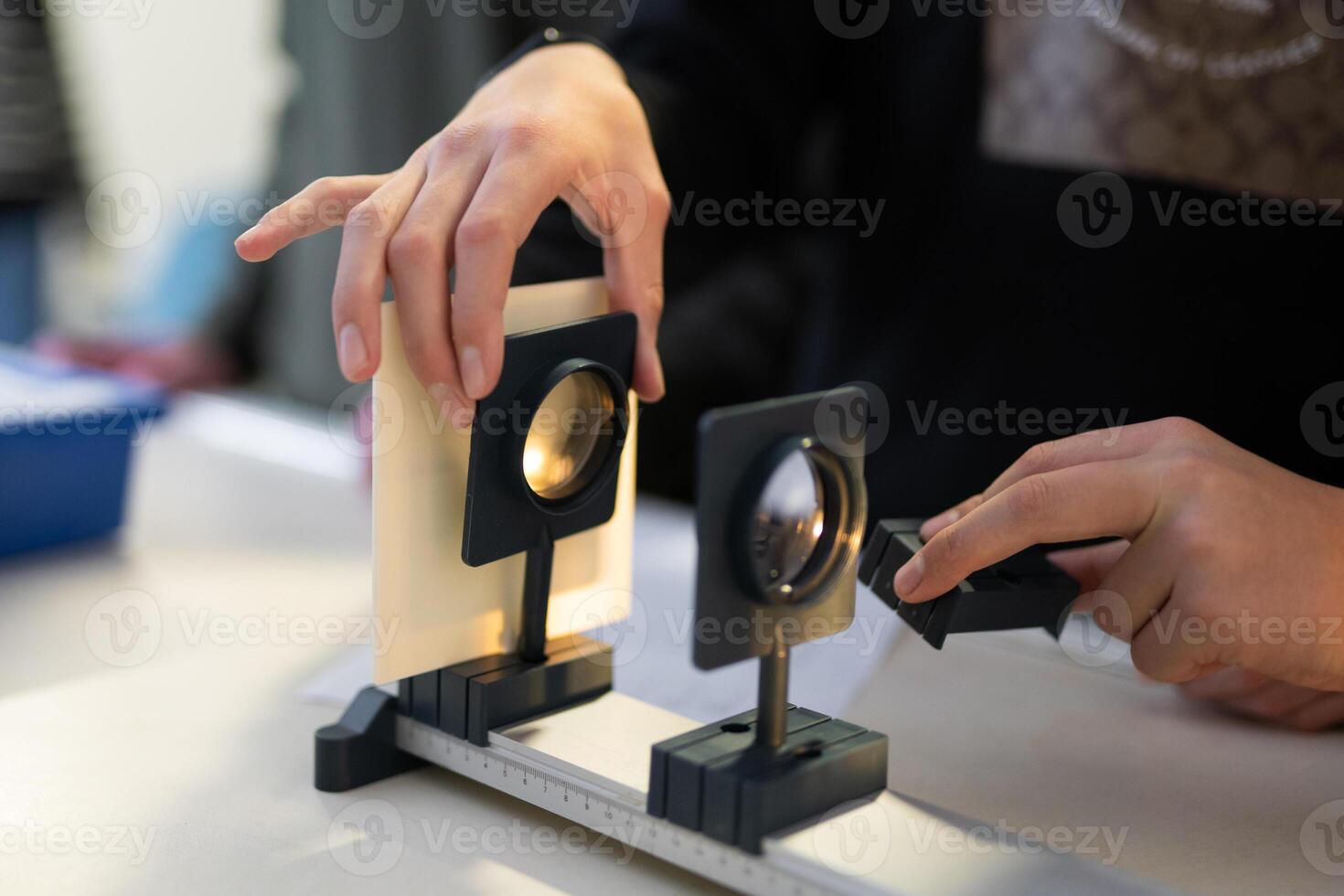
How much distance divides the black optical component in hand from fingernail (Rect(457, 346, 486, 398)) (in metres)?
0.26

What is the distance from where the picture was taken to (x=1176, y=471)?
2.40ft

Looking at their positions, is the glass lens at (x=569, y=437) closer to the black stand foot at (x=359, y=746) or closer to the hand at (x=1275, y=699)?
the black stand foot at (x=359, y=746)

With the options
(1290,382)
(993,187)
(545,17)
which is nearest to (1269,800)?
(1290,382)

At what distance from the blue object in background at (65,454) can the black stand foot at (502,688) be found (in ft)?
1.87

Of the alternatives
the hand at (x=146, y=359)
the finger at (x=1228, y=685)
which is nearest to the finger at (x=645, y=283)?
the finger at (x=1228, y=685)

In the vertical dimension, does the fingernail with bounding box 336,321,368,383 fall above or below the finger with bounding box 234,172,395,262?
below

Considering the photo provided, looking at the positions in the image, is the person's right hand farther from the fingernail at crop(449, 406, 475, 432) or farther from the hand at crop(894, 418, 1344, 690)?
the hand at crop(894, 418, 1344, 690)

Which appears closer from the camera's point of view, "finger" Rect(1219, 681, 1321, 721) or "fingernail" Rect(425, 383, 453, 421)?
"fingernail" Rect(425, 383, 453, 421)

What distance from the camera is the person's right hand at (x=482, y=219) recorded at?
74 centimetres

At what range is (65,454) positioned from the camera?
1203 mm

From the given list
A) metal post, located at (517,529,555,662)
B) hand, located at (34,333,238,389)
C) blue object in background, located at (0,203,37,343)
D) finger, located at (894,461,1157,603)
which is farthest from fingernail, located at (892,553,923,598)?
blue object in background, located at (0,203,37,343)

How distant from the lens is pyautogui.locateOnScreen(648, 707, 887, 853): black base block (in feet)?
2.13

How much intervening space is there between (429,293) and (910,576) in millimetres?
328

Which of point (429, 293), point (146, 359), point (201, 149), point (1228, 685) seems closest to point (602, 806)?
point (429, 293)
